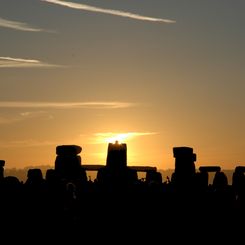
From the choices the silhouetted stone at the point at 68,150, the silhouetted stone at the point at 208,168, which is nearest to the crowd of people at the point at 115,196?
the silhouetted stone at the point at 68,150

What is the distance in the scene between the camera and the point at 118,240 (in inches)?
818

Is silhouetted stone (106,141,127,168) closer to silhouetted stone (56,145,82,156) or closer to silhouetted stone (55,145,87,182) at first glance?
silhouetted stone (55,145,87,182)

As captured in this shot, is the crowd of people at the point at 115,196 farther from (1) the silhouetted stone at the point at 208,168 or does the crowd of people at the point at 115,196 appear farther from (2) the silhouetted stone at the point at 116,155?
(1) the silhouetted stone at the point at 208,168

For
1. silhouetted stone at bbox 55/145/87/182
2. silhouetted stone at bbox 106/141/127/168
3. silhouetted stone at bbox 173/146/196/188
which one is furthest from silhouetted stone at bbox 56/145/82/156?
silhouetted stone at bbox 173/146/196/188

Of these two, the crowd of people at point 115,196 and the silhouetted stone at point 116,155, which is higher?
the silhouetted stone at point 116,155

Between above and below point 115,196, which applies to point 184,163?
above

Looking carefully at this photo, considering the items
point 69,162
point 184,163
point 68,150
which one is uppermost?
point 68,150

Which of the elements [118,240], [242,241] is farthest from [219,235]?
[118,240]

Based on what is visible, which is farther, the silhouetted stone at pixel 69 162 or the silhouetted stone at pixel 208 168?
the silhouetted stone at pixel 208 168

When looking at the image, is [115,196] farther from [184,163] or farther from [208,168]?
[208,168]

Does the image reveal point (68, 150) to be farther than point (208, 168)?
No

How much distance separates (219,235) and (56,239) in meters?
5.65

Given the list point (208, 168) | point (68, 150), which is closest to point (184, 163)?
point (208, 168)

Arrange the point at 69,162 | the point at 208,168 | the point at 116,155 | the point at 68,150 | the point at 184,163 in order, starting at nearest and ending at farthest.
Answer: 1. the point at 116,155
2. the point at 69,162
3. the point at 68,150
4. the point at 184,163
5. the point at 208,168
